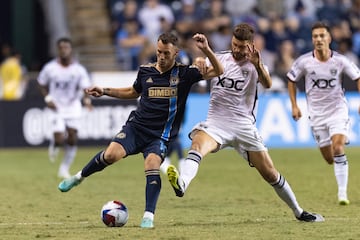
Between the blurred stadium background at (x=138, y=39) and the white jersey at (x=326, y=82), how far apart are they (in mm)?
7228

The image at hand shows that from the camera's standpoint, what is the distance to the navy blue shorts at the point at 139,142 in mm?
10883

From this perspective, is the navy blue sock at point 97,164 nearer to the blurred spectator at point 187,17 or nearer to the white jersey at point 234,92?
the white jersey at point 234,92

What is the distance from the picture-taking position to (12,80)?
2475 centimetres

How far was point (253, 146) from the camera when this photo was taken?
11.1m

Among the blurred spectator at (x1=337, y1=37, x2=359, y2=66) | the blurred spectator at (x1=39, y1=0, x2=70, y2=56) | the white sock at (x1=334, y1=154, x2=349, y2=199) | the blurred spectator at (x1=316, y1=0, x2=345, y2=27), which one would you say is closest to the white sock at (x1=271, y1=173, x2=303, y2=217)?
the white sock at (x1=334, y1=154, x2=349, y2=199)

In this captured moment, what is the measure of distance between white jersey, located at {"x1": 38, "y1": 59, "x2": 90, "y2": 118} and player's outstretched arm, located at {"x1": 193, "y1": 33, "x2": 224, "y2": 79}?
7.45 metres

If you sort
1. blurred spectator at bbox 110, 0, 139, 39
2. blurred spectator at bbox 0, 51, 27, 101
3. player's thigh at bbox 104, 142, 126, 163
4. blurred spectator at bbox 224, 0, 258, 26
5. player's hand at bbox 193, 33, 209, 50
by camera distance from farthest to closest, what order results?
blurred spectator at bbox 224, 0, 258, 26 → blurred spectator at bbox 110, 0, 139, 39 → blurred spectator at bbox 0, 51, 27, 101 → player's thigh at bbox 104, 142, 126, 163 → player's hand at bbox 193, 33, 209, 50

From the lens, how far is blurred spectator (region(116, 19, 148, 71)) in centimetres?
2516

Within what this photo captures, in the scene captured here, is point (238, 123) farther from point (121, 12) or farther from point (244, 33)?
point (121, 12)

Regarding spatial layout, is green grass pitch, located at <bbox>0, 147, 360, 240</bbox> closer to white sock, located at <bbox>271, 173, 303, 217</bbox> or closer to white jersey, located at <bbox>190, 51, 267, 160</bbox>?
white sock, located at <bbox>271, 173, 303, 217</bbox>

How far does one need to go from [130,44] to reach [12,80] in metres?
3.08

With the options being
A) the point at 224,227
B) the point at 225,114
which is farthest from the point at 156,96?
the point at 224,227

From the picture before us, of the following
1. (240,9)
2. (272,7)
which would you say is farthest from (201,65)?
(272,7)

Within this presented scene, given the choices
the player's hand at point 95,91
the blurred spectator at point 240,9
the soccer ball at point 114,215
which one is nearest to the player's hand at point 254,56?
the player's hand at point 95,91
